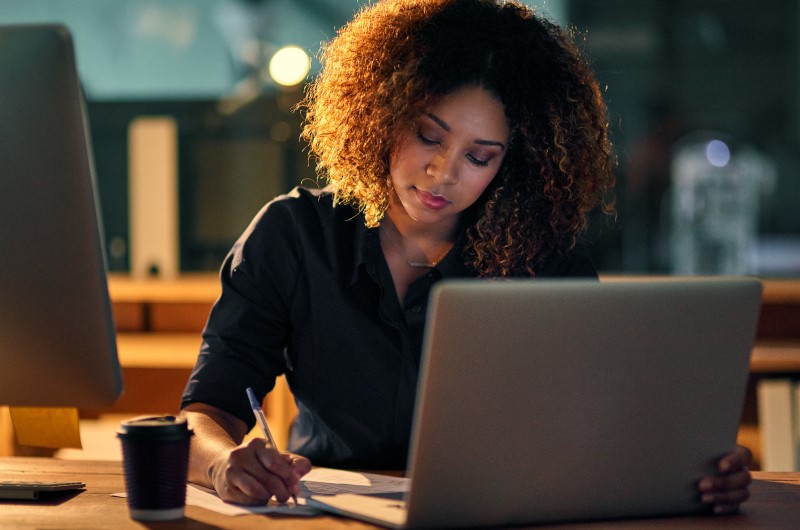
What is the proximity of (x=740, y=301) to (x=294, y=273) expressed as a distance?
729mm

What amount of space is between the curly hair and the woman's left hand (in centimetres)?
59

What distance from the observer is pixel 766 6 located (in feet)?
19.3

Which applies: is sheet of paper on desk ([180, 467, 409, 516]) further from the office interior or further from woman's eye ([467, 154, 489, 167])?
the office interior

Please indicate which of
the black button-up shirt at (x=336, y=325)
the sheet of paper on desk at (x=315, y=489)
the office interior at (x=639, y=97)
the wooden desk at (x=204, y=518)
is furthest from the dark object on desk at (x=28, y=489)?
the office interior at (x=639, y=97)

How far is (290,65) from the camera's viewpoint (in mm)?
4445

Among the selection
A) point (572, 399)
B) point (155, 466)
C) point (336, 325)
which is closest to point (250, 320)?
point (336, 325)

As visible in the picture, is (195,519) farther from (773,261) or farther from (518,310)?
(773,261)

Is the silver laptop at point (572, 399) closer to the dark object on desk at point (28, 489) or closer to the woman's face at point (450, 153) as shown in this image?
the dark object on desk at point (28, 489)

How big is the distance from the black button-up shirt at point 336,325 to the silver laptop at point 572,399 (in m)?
0.48

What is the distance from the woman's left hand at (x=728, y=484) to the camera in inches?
40.5

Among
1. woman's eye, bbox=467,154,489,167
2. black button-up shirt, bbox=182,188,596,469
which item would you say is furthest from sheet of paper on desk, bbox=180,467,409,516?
woman's eye, bbox=467,154,489,167

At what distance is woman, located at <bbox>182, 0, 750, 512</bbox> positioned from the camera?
146 centimetres

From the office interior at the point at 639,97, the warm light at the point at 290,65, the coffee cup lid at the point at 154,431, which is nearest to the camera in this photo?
the coffee cup lid at the point at 154,431

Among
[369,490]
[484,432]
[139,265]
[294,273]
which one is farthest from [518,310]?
[139,265]
